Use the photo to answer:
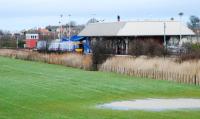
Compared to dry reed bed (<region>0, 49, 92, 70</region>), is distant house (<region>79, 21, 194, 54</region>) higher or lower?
higher

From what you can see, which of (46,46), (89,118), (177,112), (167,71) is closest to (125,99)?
(177,112)

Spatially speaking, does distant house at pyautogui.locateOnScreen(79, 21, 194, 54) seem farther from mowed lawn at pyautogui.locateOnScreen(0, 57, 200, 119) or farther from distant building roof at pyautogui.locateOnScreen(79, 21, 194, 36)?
mowed lawn at pyautogui.locateOnScreen(0, 57, 200, 119)

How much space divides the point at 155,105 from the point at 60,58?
152ft

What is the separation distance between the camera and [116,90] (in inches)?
1410

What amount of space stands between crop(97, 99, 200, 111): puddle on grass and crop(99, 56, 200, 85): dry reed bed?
11441 mm

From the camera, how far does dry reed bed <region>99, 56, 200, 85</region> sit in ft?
142

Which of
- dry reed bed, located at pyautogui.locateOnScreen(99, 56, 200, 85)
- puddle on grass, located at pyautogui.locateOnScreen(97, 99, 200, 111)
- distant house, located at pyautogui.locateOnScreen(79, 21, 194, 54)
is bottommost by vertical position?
puddle on grass, located at pyautogui.locateOnScreen(97, 99, 200, 111)

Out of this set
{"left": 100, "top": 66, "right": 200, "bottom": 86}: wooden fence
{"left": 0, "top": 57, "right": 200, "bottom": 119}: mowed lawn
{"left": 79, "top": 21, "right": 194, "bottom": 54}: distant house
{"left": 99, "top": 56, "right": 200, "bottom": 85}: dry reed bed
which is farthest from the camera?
{"left": 79, "top": 21, "right": 194, "bottom": 54}: distant house

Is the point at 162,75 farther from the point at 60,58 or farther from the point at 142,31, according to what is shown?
the point at 142,31

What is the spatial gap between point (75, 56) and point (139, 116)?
46.3m

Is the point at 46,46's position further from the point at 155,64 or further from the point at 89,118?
the point at 89,118

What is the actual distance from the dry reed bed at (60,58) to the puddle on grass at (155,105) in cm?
3111

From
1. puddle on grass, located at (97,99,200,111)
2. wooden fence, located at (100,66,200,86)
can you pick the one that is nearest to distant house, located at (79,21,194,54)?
wooden fence, located at (100,66,200,86)

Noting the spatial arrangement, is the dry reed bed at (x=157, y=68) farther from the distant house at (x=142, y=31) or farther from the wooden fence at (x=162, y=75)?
the distant house at (x=142, y=31)
